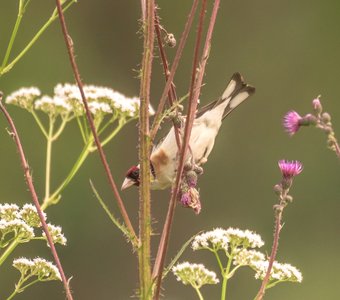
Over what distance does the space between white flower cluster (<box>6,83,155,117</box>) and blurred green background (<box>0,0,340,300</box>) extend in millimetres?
5213

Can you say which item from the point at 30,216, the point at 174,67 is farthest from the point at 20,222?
the point at 174,67

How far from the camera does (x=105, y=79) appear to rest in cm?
1023

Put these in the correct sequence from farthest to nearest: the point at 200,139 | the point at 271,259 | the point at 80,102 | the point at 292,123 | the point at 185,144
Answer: the point at 80,102 < the point at 200,139 < the point at 292,123 < the point at 271,259 < the point at 185,144

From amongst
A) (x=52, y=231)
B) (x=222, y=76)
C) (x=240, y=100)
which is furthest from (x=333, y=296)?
(x=52, y=231)

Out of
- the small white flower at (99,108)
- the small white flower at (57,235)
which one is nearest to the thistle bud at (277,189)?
the small white flower at (57,235)

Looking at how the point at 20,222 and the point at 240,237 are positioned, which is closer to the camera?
the point at 20,222

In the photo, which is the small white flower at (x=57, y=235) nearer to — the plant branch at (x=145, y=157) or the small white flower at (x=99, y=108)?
the plant branch at (x=145, y=157)

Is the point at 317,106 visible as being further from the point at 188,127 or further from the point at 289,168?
the point at 188,127

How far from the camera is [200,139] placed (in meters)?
2.66

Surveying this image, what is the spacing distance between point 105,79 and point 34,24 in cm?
92

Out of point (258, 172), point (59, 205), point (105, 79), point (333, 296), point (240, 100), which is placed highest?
point (105, 79)

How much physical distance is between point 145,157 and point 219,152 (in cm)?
833

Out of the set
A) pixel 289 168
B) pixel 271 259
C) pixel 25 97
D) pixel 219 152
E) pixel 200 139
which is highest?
pixel 219 152

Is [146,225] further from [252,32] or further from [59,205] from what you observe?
[252,32]
